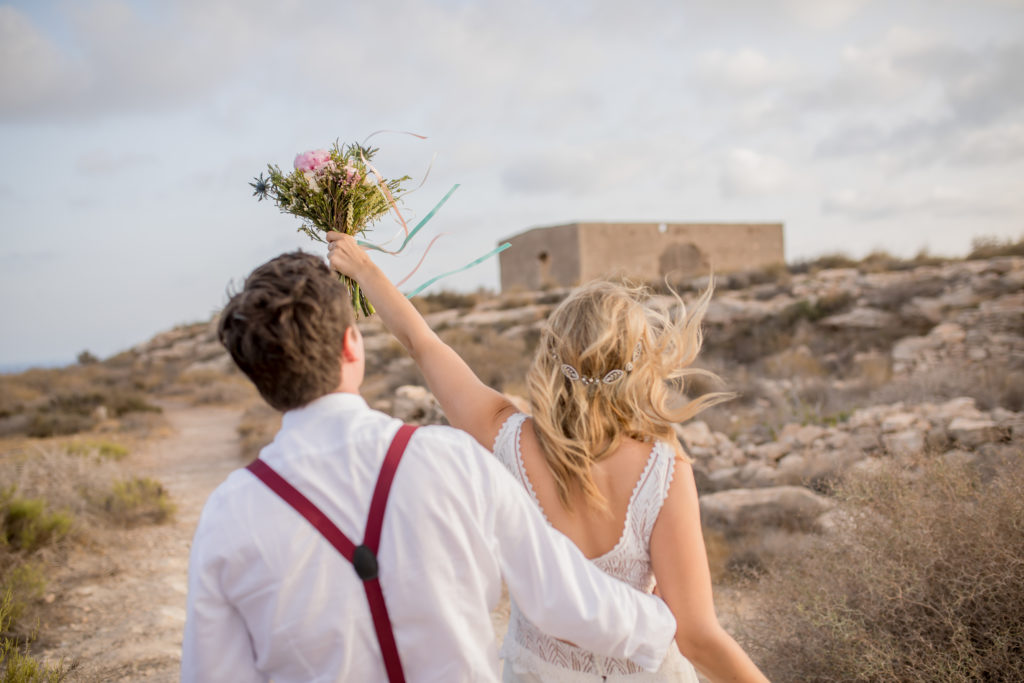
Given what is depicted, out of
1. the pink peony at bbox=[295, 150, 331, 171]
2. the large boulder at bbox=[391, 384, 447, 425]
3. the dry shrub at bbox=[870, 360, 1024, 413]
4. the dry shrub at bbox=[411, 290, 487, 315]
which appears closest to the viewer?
the pink peony at bbox=[295, 150, 331, 171]

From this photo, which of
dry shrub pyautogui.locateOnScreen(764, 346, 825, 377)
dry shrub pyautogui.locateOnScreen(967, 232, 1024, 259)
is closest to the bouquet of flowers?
dry shrub pyautogui.locateOnScreen(764, 346, 825, 377)

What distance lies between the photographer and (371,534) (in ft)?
3.70

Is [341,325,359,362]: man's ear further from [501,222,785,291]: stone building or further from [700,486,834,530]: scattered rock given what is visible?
[501,222,785,291]: stone building

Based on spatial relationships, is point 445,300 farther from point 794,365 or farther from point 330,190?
point 330,190

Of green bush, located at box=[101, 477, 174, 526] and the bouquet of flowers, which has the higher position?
the bouquet of flowers

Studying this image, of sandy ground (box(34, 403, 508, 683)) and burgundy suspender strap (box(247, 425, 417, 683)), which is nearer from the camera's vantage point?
burgundy suspender strap (box(247, 425, 417, 683))

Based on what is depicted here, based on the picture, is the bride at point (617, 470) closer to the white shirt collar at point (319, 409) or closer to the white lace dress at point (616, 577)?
the white lace dress at point (616, 577)

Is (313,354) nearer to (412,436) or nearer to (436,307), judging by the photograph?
(412,436)

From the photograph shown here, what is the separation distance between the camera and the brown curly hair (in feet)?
3.81

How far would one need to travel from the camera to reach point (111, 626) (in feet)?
15.0

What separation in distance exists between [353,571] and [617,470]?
0.76 metres

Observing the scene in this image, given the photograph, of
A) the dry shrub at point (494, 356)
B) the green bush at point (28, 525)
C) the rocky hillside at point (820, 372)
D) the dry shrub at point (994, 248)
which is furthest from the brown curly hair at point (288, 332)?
the dry shrub at point (994, 248)

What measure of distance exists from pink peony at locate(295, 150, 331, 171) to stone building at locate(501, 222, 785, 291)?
20.9 meters

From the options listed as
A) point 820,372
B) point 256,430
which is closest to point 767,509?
point 820,372
